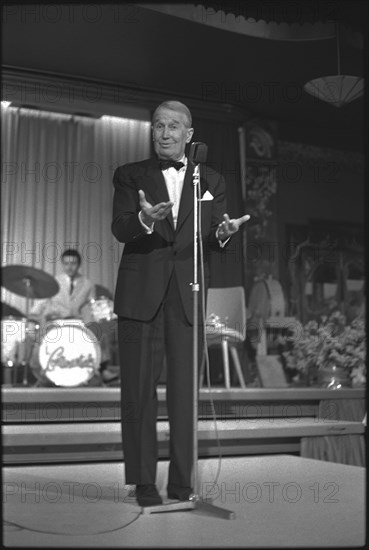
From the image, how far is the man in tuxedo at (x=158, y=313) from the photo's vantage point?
2.22m

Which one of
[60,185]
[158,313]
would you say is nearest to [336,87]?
[60,185]

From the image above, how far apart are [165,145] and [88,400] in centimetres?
199

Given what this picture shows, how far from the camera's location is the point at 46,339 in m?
4.79

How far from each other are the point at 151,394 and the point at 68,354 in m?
2.65

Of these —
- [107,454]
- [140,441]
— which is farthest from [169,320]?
[107,454]

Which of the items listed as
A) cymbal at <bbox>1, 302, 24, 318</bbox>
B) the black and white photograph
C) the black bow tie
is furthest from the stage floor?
cymbal at <bbox>1, 302, 24, 318</bbox>

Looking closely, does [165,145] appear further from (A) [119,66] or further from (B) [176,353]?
(A) [119,66]

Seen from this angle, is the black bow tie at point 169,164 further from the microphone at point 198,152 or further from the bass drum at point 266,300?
the bass drum at point 266,300

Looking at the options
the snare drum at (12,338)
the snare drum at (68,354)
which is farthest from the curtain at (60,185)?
the snare drum at (68,354)

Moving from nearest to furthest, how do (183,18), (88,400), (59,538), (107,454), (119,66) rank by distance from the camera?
1. (59,538)
2. (107,454)
3. (88,400)
4. (183,18)
5. (119,66)

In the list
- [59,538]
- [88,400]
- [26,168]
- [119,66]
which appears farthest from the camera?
[26,168]

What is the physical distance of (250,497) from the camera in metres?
2.53

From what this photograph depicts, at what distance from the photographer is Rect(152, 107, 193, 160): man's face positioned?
2256 mm

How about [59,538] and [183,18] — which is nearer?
[59,538]
